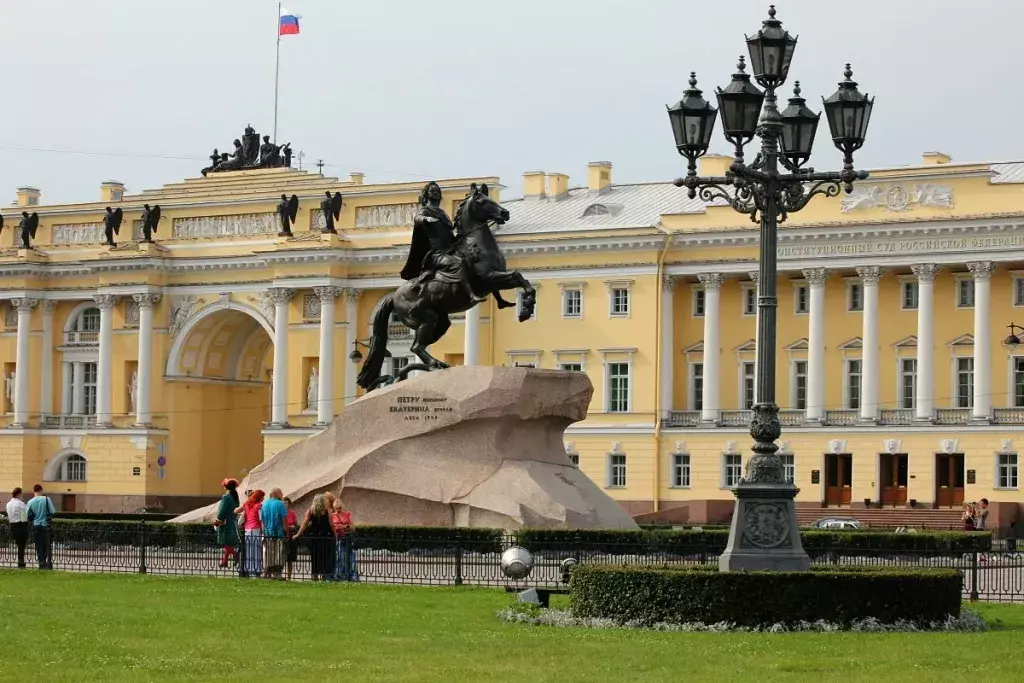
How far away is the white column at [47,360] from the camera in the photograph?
89250 millimetres

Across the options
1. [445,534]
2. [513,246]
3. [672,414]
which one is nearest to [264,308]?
[513,246]

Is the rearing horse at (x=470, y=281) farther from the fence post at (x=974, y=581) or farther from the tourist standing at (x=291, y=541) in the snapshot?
the fence post at (x=974, y=581)

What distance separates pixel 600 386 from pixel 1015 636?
187 ft

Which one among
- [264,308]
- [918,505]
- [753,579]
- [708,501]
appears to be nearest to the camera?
[753,579]

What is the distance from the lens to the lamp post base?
21.8 m

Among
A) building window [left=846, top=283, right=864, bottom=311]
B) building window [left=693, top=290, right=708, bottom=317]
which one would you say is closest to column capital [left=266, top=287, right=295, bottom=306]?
building window [left=693, top=290, right=708, bottom=317]

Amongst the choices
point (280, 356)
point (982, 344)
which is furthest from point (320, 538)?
point (280, 356)

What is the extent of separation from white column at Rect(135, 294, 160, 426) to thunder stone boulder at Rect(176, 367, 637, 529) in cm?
5198

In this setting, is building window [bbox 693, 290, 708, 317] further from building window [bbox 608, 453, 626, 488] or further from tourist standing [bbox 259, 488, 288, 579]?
tourist standing [bbox 259, 488, 288, 579]

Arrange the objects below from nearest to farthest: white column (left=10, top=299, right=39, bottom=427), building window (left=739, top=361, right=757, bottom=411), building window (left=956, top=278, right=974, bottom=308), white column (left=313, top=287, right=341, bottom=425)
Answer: building window (left=956, top=278, right=974, bottom=308)
building window (left=739, top=361, right=757, bottom=411)
white column (left=313, top=287, right=341, bottom=425)
white column (left=10, top=299, right=39, bottom=427)

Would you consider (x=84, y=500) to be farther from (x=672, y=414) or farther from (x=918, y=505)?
(x=918, y=505)

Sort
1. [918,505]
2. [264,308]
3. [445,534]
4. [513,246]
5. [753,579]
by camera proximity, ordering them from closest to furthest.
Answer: [753,579] → [445,534] → [918,505] → [513,246] → [264,308]

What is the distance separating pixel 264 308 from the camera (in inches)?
3383

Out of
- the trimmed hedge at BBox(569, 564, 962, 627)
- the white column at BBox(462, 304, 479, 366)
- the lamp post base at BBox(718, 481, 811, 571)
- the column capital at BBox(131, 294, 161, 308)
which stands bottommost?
the trimmed hedge at BBox(569, 564, 962, 627)
